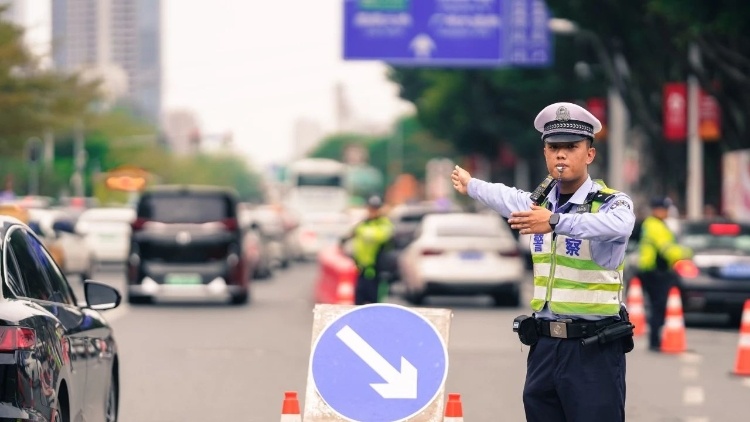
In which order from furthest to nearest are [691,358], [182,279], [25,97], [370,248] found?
[25,97] < [182,279] < [370,248] < [691,358]

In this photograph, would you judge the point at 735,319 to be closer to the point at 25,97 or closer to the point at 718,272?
the point at 718,272

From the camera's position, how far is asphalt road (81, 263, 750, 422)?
13.5m

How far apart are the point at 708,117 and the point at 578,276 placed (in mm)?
32586

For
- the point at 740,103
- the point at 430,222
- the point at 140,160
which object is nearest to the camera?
the point at 430,222

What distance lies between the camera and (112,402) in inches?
400

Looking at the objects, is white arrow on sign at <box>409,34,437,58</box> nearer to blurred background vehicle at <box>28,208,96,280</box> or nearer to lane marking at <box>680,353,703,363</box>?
blurred background vehicle at <box>28,208,96,280</box>

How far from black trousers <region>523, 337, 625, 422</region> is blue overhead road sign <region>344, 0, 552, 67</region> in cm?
3636

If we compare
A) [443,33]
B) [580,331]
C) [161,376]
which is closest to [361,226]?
[161,376]

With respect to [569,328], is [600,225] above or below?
above

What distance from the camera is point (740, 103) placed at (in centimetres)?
3844

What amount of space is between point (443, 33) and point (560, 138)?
Answer: 36.7 meters

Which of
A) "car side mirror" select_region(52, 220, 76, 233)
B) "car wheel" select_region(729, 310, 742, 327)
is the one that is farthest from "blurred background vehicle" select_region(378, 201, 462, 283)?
"car wheel" select_region(729, 310, 742, 327)

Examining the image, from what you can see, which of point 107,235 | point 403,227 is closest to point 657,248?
point 403,227

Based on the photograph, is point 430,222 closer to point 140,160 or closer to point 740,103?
point 740,103
